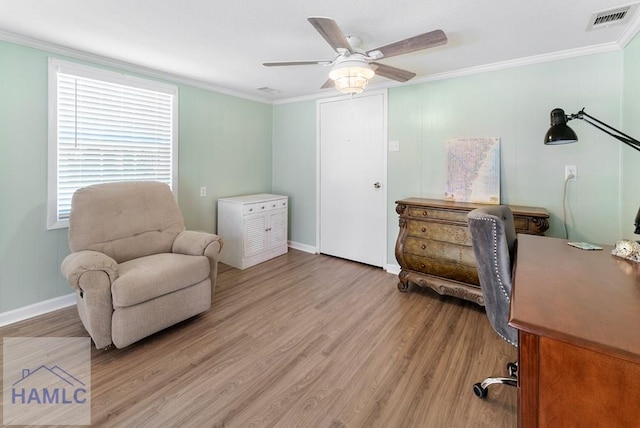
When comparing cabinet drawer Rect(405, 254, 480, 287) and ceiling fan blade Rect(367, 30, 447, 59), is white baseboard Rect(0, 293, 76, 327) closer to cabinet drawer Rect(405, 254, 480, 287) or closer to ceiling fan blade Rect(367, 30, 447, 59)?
cabinet drawer Rect(405, 254, 480, 287)

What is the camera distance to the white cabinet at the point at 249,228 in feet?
12.2

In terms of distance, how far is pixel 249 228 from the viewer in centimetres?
376

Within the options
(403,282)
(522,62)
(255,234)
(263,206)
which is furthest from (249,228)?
(522,62)

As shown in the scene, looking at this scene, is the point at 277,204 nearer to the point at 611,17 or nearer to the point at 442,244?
the point at 442,244

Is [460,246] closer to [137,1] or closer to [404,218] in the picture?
[404,218]

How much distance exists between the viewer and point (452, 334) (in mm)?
2316

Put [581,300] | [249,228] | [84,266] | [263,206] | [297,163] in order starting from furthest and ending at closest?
[297,163]
[263,206]
[249,228]
[84,266]
[581,300]

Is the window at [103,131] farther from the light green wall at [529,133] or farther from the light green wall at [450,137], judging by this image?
the light green wall at [529,133]

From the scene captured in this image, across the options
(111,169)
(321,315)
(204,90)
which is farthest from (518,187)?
(111,169)

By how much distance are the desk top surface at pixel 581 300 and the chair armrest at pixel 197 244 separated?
214 centimetres

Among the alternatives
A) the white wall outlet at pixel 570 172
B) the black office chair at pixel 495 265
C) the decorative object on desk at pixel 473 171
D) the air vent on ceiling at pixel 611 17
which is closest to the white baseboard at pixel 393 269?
the decorative object on desk at pixel 473 171

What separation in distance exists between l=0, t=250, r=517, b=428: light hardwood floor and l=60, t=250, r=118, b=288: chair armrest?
0.54 meters

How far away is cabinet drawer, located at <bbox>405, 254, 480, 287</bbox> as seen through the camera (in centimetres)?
263

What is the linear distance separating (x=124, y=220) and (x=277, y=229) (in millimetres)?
1965
